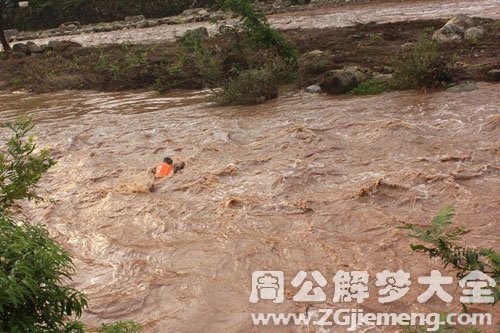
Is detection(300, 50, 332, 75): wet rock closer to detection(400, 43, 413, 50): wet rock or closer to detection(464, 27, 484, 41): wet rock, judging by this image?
detection(400, 43, 413, 50): wet rock

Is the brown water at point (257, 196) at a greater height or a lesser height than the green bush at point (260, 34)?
lesser

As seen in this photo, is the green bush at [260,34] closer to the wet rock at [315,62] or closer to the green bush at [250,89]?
the wet rock at [315,62]

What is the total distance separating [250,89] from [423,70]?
386cm

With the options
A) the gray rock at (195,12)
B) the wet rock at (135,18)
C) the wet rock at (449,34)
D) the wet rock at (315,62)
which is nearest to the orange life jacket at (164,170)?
the wet rock at (315,62)

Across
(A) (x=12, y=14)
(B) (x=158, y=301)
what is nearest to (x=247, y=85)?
(B) (x=158, y=301)

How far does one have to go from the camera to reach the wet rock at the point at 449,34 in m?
14.5

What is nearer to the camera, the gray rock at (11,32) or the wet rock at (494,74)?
the wet rock at (494,74)

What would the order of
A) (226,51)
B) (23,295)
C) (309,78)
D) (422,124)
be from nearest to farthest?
(23,295) < (422,124) < (309,78) < (226,51)

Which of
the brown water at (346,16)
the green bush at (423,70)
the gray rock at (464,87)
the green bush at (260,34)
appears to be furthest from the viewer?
the brown water at (346,16)

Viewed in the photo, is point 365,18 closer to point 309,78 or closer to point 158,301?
point 309,78

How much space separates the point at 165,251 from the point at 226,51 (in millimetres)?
11479

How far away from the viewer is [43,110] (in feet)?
45.9

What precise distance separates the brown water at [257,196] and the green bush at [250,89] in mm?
445

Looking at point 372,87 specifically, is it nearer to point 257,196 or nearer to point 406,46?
point 406,46
